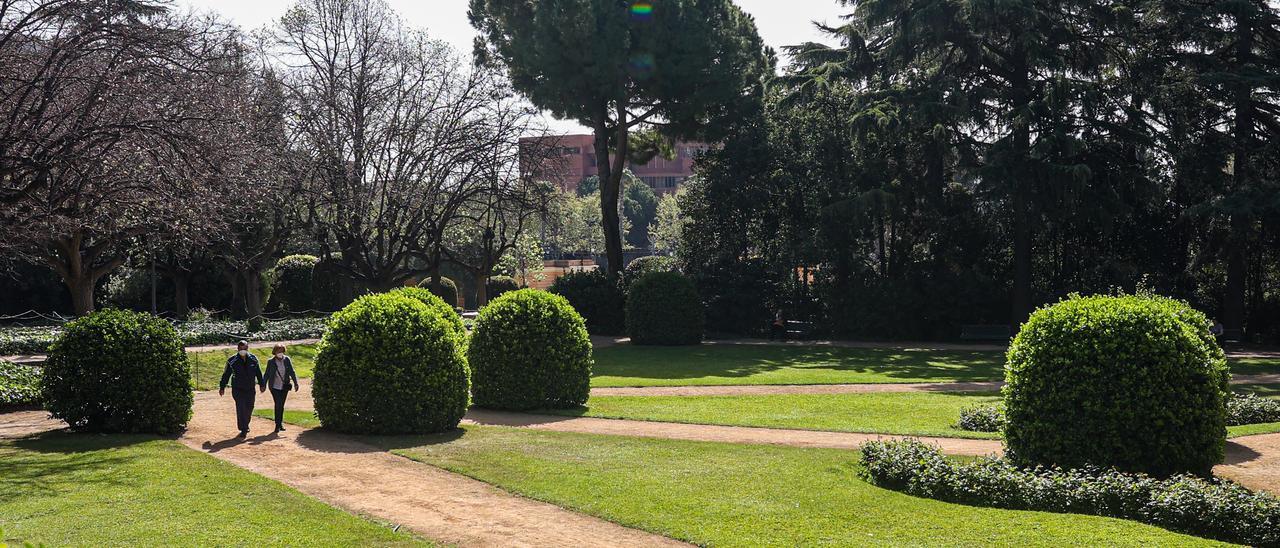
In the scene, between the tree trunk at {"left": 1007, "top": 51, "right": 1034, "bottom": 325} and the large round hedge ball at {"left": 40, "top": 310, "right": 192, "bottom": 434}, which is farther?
the tree trunk at {"left": 1007, "top": 51, "right": 1034, "bottom": 325}

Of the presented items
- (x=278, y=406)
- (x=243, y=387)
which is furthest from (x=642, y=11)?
(x=243, y=387)

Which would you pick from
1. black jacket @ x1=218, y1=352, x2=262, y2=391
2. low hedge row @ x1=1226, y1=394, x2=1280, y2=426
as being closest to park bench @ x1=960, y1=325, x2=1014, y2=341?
low hedge row @ x1=1226, y1=394, x2=1280, y2=426

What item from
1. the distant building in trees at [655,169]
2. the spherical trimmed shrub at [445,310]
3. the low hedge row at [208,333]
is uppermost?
the distant building in trees at [655,169]

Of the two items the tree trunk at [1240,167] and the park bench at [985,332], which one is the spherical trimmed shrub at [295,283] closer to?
the park bench at [985,332]

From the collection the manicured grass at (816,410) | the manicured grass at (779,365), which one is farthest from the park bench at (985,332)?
the manicured grass at (816,410)

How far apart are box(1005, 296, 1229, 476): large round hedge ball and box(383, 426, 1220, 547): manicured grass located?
6.23 ft

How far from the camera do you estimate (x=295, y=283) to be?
39344mm

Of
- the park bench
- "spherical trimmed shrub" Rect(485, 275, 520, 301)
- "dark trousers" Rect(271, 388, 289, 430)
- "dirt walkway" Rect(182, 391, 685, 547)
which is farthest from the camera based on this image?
"spherical trimmed shrub" Rect(485, 275, 520, 301)

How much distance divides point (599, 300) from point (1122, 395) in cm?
2698

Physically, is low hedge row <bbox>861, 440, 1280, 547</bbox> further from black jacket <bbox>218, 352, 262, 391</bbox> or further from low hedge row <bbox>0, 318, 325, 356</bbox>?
low hedge row <bbox>0, 318, 325, 356</bbox>

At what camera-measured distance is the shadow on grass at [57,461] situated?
1085cm

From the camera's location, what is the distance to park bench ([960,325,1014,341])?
3388cm

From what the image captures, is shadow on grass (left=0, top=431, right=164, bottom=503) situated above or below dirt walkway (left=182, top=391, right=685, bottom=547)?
above

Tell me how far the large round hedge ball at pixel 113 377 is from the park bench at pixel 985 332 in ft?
84.7
